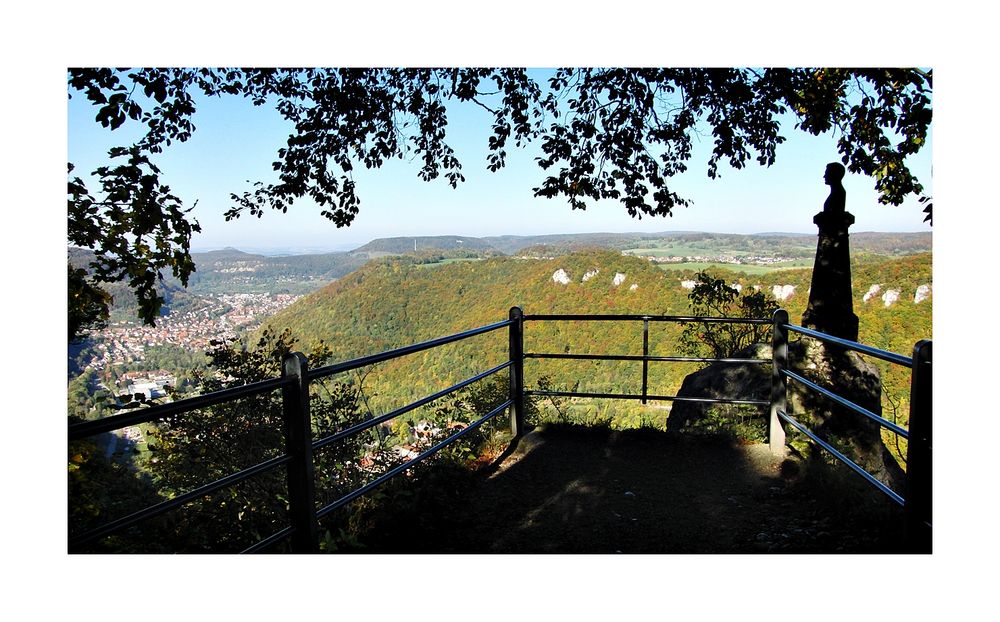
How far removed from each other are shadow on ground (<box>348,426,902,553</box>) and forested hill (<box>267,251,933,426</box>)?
1158 mm

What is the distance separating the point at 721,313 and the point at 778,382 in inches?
113

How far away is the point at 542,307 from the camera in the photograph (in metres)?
8.34

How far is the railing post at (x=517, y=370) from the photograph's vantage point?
4102 mm

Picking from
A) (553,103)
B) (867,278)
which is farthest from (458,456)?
(867,278)

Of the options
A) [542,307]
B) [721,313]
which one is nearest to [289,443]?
[721,313]

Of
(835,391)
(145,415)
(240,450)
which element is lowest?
(240,450)

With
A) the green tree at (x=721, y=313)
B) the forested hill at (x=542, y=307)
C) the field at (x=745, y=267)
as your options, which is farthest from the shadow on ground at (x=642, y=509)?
the field at (x=745, y=267)

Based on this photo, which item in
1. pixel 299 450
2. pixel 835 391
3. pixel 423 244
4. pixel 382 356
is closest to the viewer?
pixel 299 450

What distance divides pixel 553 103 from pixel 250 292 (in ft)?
16.4

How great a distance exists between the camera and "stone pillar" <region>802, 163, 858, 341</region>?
5098mm

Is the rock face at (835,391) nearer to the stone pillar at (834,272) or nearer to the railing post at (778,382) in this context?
the stone pillar at (834,272)

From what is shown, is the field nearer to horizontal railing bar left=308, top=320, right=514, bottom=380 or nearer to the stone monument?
the stone monument

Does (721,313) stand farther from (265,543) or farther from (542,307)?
(265,543)
